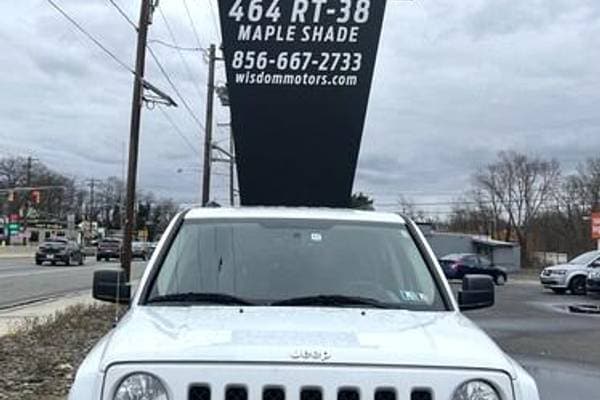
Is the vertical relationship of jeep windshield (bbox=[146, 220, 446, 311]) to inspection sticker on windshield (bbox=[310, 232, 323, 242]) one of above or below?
below

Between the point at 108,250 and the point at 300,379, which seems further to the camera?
the point at 108,250

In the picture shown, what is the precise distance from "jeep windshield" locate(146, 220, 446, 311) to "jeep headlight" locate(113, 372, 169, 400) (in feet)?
3.51

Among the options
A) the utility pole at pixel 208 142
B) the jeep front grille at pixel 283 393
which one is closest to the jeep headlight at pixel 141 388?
the jeep front grille at pixel 283 393

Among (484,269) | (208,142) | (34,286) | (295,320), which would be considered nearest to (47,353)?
(295,320)

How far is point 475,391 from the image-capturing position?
11.0ft

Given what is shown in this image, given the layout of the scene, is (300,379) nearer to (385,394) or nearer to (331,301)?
(385,394)

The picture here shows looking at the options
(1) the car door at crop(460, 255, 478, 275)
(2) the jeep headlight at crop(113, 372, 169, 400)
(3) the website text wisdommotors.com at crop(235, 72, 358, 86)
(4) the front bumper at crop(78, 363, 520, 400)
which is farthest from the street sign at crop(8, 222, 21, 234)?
(4) the front bumper at crop(78, 363, 520, 400)

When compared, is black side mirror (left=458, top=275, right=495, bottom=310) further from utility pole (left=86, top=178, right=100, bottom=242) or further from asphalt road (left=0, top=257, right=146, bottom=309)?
utility pole (left=86, top=178, right=100, bottom=242)

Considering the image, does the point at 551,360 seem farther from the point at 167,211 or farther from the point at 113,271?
the point at 167,211

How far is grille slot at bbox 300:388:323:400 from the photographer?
323cm

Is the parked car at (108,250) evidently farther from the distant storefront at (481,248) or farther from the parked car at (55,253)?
the distant storefront at (481,248)

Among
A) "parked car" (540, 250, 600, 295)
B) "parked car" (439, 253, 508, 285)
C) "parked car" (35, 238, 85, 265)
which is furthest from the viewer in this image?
"parked car" (35, 238, 85, 265)

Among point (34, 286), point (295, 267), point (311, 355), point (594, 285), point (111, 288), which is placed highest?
point (295, 267)

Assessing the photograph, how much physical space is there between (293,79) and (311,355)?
10.9 m
